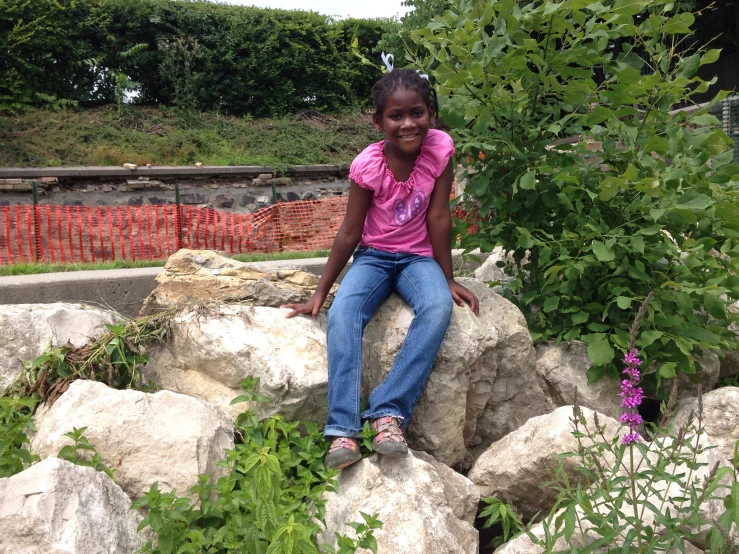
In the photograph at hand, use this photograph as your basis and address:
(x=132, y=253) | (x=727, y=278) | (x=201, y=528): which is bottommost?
(x=132, y=253)

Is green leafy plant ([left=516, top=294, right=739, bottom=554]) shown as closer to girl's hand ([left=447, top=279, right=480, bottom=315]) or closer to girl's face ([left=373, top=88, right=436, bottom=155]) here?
girl's hand ([left=447, top=279, right=480, bottom=315])

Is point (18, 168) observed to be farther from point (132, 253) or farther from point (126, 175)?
point (132, 253)

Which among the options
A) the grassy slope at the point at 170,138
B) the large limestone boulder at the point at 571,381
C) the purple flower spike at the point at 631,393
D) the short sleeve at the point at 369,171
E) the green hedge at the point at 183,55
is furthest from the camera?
the green hedge at the point at 183,55

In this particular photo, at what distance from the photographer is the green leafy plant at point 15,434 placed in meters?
2.33

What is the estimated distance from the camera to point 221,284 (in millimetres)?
3361

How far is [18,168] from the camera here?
11641 millimetres

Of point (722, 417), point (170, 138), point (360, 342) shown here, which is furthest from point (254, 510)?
point (170, 138)

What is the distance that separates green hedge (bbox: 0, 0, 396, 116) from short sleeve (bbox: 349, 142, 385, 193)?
41.7 ft

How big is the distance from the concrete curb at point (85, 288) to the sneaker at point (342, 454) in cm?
258

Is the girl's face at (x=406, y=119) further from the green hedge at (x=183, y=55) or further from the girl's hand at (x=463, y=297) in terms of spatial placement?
the green hedge at (x=183, y=55)

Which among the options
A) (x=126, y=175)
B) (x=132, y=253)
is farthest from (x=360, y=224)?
(x=126, y=175)

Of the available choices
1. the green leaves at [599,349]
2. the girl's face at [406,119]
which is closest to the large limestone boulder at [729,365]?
the green leaves at [599,349]

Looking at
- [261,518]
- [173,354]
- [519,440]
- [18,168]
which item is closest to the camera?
[261,518]

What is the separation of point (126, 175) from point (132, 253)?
301cm
